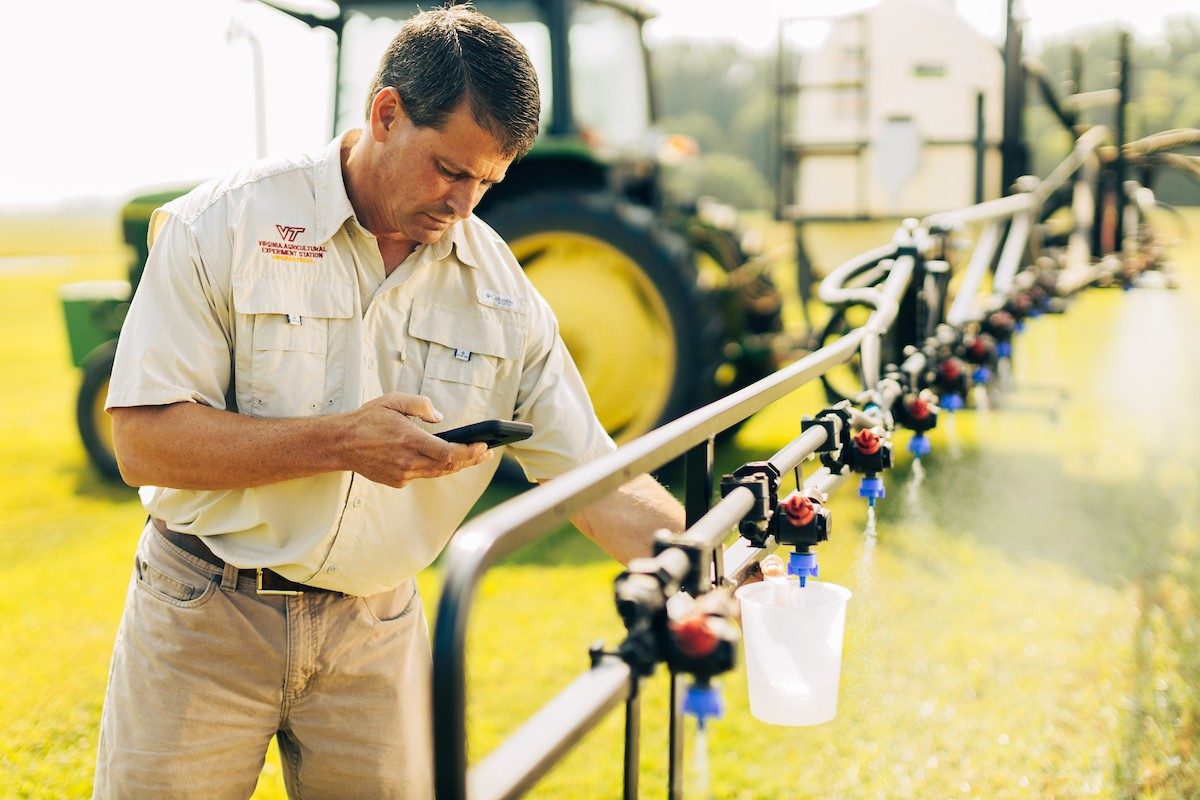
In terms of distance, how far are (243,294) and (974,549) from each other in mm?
3763

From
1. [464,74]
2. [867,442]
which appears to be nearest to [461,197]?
[464,74]

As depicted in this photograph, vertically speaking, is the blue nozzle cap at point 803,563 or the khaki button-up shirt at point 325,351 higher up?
the khaki button-up shirt at point 325,351

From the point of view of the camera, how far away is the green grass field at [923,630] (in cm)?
289

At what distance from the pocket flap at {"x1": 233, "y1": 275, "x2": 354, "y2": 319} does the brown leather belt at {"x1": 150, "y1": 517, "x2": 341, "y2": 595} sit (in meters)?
0.36

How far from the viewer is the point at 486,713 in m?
3.18

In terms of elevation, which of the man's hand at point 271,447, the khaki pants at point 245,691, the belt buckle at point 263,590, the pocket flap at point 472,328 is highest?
the pocket flap at point 472,328

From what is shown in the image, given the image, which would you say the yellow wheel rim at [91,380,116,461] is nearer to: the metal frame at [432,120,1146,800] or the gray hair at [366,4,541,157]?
the metal frame at [432,120,1146,800]

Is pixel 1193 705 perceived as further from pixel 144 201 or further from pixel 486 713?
pixel 144 201

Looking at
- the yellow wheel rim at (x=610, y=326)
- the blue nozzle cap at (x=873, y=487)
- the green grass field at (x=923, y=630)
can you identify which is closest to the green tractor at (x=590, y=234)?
the yellow wheel rim at (x=610, y=326)

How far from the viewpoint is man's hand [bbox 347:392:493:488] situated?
1435mm

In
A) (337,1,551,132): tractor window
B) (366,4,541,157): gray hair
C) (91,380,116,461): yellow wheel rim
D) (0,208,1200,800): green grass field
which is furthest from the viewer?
(91,380,116,461): yellow wheel rim

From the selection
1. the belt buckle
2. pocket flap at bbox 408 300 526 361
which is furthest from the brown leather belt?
pocket flap at bbox 408 300 526 361

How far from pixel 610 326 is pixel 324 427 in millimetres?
3883

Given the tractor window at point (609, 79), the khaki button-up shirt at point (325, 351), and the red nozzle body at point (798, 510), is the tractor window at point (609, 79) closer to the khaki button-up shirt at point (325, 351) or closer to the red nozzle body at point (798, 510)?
the khaki button-up shirt at point (325, 351)
